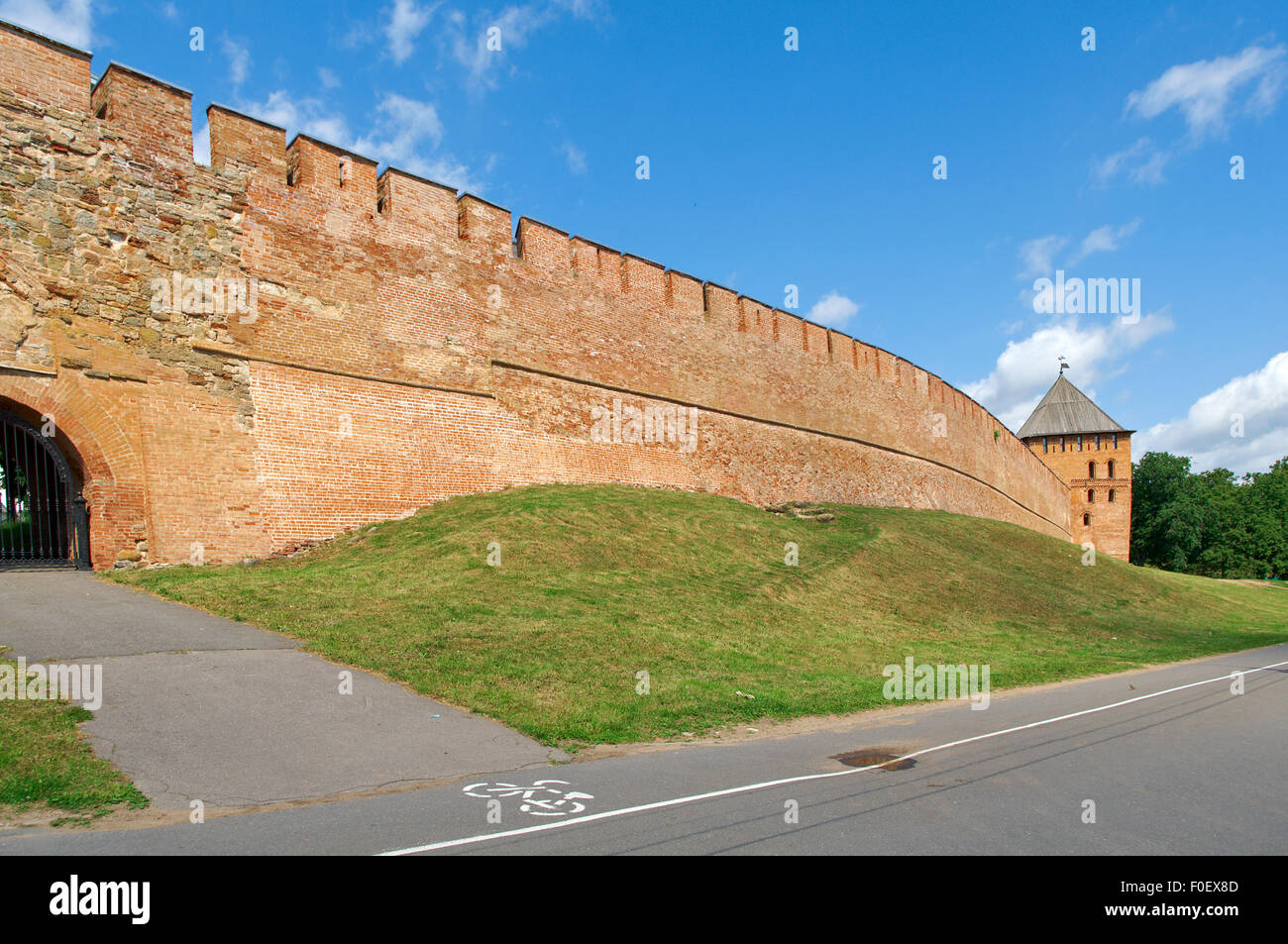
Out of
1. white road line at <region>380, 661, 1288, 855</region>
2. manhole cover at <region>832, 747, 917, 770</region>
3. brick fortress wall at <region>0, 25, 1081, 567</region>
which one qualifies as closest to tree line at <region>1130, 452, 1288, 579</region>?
brick fortress wall at <region>0, 25, 1081, 567</region>

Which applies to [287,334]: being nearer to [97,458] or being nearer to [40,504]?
[97,458]

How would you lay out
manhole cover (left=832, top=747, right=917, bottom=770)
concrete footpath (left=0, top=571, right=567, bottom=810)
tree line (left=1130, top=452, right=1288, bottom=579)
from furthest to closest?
tree line (left=1130, top=452, right=1288, bottom=579)
manhole cover (left=832, top=747, right=917, bottom=770)
concrete footpath (left=0, top=571, right=567, bottom=810)

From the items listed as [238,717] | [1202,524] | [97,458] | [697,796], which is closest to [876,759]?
[697,796]

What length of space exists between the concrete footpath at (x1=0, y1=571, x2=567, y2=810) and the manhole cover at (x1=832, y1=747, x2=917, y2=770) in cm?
251

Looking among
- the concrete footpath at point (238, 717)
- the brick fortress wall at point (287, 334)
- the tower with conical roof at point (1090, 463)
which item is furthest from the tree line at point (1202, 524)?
the concrete footpath at point (238, 717)

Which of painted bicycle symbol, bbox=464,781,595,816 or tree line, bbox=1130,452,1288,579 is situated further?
tree line, bbox=1130,452,1288,579

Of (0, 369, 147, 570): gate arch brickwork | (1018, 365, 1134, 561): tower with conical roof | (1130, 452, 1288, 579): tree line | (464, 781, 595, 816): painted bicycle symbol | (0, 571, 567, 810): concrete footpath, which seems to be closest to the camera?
(464, 781, 595, 816): painted bicycle symbol

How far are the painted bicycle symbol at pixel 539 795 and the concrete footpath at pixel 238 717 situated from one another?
516 mm

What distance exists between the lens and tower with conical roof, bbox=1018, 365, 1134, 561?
191 ft

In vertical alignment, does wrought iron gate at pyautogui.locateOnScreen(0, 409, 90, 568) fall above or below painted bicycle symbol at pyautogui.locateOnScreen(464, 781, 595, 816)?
above

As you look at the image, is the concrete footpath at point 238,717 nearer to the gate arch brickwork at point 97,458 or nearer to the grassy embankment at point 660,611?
the grassy embankment at point 660,611

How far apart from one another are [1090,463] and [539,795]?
210ft

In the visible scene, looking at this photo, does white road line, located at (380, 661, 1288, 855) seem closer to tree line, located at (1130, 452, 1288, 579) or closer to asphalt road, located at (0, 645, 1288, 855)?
asphalt road, located at (0, 645, 1288, 855)

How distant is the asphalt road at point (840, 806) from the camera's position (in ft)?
14.4
